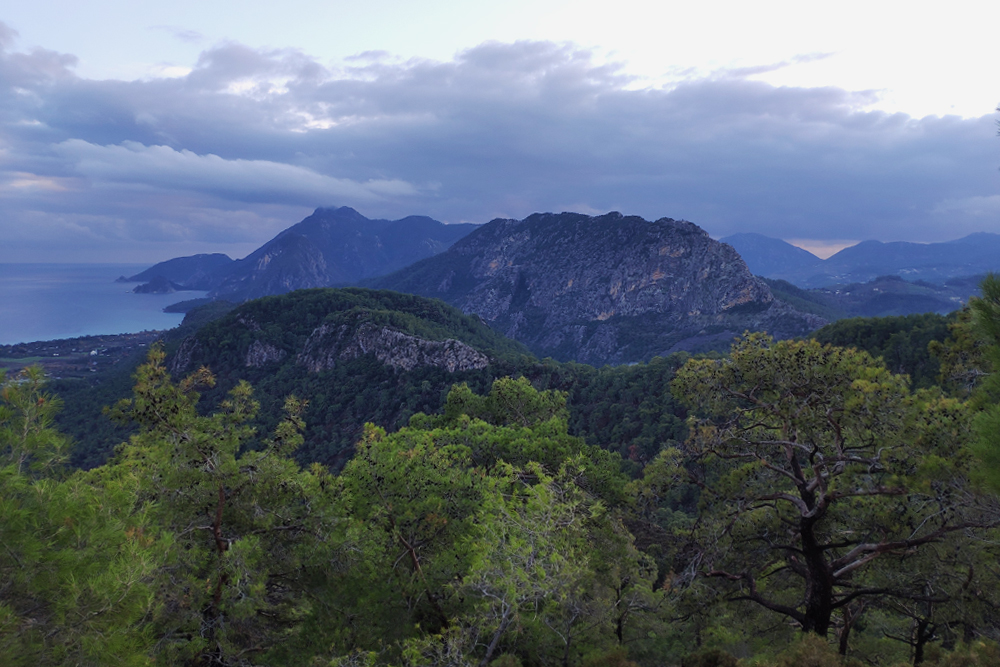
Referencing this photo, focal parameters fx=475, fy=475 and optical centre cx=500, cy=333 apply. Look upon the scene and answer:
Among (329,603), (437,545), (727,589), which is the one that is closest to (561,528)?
(437,545)

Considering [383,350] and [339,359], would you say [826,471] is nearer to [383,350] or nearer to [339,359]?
[383,350]

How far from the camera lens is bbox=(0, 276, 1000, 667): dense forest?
7.43 meters

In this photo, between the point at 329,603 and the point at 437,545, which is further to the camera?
the point at 437,545

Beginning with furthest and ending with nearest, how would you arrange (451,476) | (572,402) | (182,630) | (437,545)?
(572,402) → (451,476) → (437,545) → (182,630)

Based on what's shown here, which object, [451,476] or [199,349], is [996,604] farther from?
[199,349]

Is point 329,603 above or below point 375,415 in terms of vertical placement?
above

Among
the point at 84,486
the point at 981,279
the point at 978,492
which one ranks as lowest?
the point at 978,492

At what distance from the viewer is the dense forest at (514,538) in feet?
24.4

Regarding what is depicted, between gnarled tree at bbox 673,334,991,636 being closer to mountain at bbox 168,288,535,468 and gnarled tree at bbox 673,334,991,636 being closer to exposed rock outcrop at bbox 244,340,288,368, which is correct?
mountain at bbox 168,288,535,468

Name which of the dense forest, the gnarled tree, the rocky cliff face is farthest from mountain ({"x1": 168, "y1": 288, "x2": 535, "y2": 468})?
the gnarled tree

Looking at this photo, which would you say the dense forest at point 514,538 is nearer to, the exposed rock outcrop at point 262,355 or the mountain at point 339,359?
the mountain at point 339,359

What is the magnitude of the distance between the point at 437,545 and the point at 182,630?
6.84 meters

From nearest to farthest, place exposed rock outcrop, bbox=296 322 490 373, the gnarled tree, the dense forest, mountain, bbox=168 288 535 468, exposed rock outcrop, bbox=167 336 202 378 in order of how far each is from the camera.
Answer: the dense forest, the gnarled tree, mountain, bbox=168 288 535 468, exposed rock outcrop, bbox=296 322 490 373, exposed rock outcrop, bbox=167 336 202 378

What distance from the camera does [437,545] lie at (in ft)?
49.8
